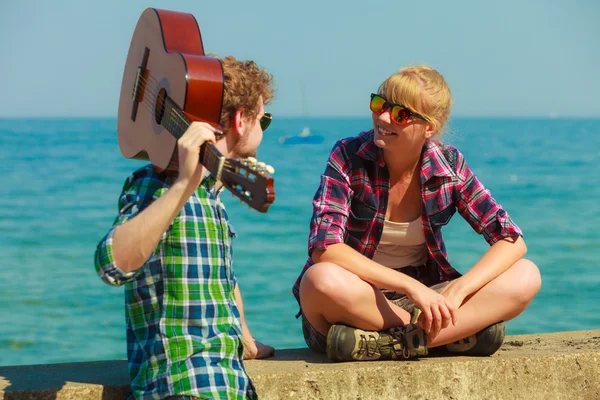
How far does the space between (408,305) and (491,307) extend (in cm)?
37

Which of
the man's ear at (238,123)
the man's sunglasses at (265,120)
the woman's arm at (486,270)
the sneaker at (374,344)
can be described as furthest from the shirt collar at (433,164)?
the man's ear at (238,123)

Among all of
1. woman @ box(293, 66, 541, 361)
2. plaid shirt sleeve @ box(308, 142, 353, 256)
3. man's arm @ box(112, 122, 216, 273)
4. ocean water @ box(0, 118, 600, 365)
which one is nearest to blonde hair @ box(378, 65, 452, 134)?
woman @ box(293, 66, 541, 361)

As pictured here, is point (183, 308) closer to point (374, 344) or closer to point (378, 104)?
point (374, 344)

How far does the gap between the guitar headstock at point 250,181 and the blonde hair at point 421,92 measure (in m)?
1.53

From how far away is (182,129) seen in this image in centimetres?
228

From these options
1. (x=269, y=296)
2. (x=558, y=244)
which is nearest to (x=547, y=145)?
(x=558, y=244)

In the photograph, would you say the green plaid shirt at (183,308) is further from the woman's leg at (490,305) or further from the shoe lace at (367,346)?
the woman's leg at (490,305)

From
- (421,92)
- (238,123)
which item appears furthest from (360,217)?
(238,123)

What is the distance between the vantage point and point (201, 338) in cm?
244

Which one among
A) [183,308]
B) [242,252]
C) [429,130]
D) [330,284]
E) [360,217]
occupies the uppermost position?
[429,130]

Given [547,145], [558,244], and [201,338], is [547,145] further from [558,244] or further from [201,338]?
[201,338]

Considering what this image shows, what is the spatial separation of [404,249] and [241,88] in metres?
1.42

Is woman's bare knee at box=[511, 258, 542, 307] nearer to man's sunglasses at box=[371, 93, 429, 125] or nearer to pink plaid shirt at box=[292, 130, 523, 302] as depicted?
pink plaid shirt at box=[292, 130, 523, 302]

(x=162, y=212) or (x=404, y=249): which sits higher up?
(x=162, y=212)
